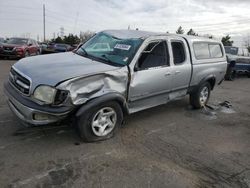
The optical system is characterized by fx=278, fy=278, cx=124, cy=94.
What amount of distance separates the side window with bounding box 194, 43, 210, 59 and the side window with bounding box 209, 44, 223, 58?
0.24 metres

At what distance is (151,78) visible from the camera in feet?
16.8

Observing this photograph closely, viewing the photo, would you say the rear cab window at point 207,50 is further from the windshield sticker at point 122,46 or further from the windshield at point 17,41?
the windshield at point 17,41

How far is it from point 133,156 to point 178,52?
9.32 ft

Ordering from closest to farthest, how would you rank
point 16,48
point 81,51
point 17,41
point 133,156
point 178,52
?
point 133,156, point 81,51, point 178,52, point 16,48, point 17,41

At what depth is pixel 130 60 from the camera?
4773 millimetres

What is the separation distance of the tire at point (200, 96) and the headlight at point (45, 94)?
13.0 feet

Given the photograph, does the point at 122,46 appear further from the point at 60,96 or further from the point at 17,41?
the point at 17,41

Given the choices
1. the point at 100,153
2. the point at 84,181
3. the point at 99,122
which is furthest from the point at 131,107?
the point at 84,181

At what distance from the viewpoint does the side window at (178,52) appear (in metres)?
5.83

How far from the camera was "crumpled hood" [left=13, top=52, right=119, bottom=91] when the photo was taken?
399 cm

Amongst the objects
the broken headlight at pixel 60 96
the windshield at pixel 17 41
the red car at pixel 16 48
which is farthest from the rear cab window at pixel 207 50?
the windshield at pixel 17 41

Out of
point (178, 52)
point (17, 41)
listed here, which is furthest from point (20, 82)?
point (17, 41)

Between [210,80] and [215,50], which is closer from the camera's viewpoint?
[210,80]

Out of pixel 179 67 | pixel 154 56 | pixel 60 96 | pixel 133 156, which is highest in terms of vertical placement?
pixel 154 56
